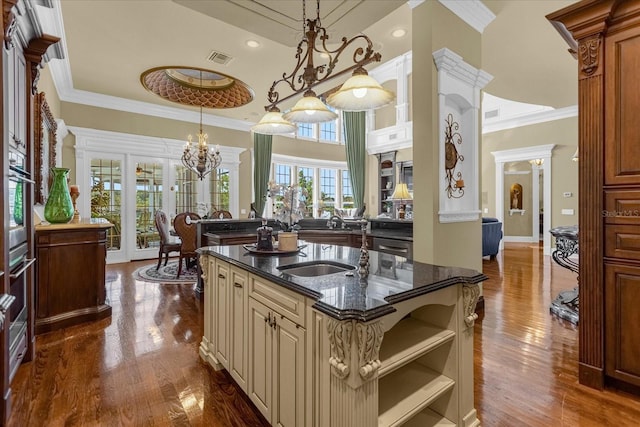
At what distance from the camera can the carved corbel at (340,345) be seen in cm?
111

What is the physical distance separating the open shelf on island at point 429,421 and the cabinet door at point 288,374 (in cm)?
57

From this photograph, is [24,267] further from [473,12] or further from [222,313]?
[473,12]

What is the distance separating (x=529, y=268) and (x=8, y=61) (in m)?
7.34

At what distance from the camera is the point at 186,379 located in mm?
2195

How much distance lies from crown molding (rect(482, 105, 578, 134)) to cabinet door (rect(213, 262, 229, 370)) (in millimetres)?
8875

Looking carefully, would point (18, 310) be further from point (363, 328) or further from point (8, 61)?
point (363, 328)

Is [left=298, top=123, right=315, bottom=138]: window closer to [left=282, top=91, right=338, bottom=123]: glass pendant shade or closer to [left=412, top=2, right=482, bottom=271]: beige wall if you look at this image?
[left=412, top=2, right=482, bottom=271]: beige wall

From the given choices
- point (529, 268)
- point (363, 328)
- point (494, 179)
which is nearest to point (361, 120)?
point (494, 179)

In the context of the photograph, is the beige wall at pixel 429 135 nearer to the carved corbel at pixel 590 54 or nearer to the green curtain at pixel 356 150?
the carved corbel at pixel 590 54

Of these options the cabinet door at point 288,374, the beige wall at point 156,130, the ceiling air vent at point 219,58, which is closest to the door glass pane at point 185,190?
the beige wall at point 156,130

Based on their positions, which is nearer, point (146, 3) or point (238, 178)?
point (146, 3)

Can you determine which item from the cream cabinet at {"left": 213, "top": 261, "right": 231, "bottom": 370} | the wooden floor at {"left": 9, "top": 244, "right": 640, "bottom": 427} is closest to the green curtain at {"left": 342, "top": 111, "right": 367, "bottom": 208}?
the wooden floor at {"left": 9, "top": 244, "right": 640, "bottom": 427}

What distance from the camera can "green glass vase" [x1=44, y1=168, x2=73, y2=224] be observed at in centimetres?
319

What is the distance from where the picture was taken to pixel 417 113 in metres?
3.16
